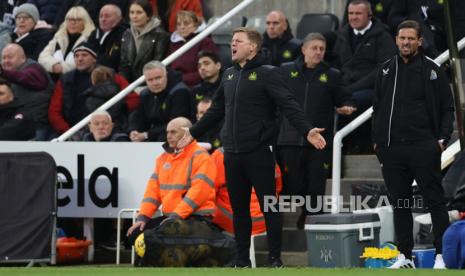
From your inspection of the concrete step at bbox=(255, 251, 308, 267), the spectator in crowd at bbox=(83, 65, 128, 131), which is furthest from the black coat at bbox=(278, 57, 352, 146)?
the spectator in crowd at bbox=(83, 65, 128, 131)

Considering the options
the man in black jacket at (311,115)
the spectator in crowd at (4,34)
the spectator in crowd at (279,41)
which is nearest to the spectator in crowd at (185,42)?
the spectator in crowd at (279,41)

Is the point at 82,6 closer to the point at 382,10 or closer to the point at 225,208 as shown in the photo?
the point at 382,10

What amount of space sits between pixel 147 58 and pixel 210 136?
262cm

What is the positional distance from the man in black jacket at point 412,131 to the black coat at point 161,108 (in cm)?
346

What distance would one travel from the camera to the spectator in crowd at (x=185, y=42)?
648 inches

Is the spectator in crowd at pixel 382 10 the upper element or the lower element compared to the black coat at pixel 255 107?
upper

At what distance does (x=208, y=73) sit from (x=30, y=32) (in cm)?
414

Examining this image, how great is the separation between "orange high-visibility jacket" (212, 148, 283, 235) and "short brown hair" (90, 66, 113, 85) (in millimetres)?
2984

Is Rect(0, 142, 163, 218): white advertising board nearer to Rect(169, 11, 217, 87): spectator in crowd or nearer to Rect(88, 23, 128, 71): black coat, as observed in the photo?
Rect(169, 11, 217, 87): spectator in crowd

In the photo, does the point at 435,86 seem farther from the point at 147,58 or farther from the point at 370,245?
the point at 147,58

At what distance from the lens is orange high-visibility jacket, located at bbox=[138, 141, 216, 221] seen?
13.5m

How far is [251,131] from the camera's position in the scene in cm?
1240

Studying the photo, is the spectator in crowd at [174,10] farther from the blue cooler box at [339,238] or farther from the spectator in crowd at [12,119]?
the blue cooler box at [339,238]

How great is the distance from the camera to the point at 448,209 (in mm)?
12703
